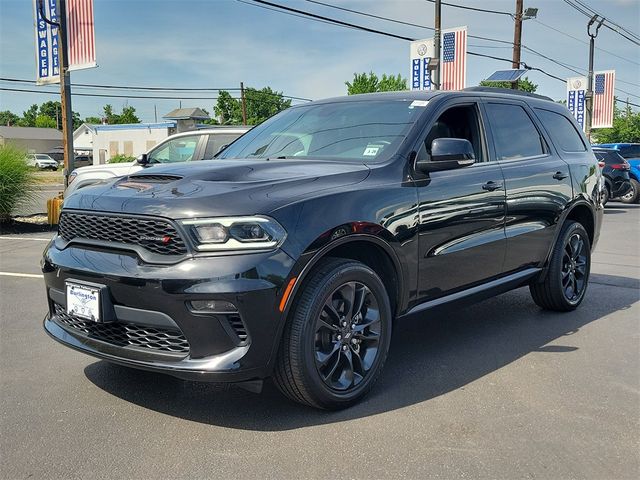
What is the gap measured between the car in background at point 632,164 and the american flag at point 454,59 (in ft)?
15.8

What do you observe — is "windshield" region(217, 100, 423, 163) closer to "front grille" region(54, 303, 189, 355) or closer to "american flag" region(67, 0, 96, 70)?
"front grille" region(54, 303, 189, 355)

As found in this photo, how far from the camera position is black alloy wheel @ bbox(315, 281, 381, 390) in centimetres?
339

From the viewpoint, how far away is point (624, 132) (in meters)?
63.2

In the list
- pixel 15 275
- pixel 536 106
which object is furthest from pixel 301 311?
pixel 15 275

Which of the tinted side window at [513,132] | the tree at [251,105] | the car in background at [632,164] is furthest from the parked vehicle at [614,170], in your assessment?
the tree at [251,105]

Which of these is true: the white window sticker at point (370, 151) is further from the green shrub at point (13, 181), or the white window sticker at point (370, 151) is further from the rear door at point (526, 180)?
the green shrub at point (13, 181)

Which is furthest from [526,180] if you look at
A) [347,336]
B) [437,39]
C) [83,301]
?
[437,39]

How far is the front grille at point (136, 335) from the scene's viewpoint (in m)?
3.10

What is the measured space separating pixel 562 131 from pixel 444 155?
242 centimetres

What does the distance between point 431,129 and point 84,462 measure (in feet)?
9.50

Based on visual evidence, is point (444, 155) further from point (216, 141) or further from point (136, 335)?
point (216, 141)

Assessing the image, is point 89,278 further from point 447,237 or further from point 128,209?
point 447,237

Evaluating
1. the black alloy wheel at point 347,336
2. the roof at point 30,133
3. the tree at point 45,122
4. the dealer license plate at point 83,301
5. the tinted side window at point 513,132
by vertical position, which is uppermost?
the tree at point 45,122

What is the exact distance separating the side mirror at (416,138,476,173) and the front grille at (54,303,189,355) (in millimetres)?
1839
